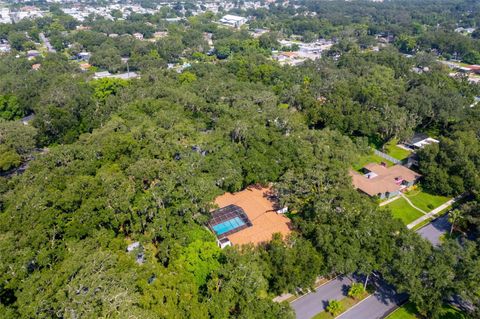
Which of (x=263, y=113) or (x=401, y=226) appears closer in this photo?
(x=401, y=226)

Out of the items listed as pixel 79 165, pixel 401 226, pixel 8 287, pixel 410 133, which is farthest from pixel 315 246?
pixel 410 133

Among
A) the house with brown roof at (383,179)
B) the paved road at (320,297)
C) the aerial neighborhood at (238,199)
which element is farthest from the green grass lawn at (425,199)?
the paved road at (320,297)

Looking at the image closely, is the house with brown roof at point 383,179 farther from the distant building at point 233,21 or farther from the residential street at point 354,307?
the distant building at point 233,21

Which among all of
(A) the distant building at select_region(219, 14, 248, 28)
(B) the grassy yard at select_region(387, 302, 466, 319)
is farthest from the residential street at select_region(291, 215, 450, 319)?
(A) the distant building at select_region(219, 14, 248, 28)

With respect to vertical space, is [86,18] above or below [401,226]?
below

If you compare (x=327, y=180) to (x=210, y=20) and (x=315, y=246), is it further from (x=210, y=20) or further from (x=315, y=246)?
(x=210, y=20)

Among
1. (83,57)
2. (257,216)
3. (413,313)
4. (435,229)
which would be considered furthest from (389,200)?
(83,57)

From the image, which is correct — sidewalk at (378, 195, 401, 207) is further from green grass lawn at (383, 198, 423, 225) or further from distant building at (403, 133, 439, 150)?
distant building at (403, 133, 439, 150)
